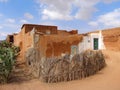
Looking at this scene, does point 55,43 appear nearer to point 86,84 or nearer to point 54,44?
point 54,44

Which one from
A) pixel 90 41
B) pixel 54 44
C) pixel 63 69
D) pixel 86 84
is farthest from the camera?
pixel 90 41

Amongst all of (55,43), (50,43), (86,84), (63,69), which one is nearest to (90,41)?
(55,43)

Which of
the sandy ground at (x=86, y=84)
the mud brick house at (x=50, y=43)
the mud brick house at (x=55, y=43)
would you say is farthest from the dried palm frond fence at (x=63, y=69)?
the mud brick house at (x=50, y=43)

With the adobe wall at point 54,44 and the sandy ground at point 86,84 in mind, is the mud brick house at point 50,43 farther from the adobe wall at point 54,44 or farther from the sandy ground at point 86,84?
the sandy ground at point 86,84

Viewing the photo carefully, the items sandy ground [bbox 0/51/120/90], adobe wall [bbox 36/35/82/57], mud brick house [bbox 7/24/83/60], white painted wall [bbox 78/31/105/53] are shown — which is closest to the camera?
sandy ground [bbox 0/51/120/90]

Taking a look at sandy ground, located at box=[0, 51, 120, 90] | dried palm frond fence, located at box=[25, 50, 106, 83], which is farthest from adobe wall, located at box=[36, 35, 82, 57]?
sandy ground, located at box=[0, 51, 120, 90]

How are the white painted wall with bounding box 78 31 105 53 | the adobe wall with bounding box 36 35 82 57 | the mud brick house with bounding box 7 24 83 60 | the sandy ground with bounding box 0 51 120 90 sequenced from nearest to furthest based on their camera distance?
the sandy ground with bounding box 0 51 120 90 → the mud brick house with bounding box 7 24 83 60 → the adobe wall with bounding box 36 35 82 57 → the white painted wall with bounding box 78 31 105 53

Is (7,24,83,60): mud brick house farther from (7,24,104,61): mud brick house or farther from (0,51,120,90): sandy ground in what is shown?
(0,51,120,90): sandy ground

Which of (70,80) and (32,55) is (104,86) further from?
(32,55)

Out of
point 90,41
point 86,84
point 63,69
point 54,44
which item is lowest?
point 86,84

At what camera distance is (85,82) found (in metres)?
11.9

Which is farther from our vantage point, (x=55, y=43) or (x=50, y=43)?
(x=55, y=43)

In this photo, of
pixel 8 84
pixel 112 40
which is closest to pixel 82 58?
pixel 8 84

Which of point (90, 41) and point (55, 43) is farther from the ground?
point (90, 41)
